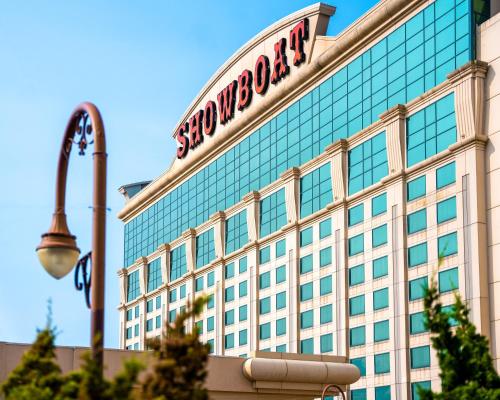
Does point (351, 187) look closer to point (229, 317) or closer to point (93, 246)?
point (229, 317)

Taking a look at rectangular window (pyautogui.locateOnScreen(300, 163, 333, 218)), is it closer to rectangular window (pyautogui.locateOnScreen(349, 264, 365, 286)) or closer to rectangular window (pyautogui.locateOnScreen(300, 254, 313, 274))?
rectangular window (pyautogui.locateOnScreen(300, 254, 313, 274))

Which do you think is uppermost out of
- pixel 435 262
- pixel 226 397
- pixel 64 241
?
pixel 435 262

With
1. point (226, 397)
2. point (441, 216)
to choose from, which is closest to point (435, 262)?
point (441, 216)

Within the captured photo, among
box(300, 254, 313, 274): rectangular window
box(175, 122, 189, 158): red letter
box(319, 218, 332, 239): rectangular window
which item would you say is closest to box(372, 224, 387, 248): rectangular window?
box(319, 218, 332, 239): rectangular window

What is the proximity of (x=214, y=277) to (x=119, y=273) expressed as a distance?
27764 millimetres

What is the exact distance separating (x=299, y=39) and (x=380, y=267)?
72.1ft

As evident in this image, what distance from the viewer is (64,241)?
1650 cm

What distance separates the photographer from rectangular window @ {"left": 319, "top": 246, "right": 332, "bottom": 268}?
7025cm

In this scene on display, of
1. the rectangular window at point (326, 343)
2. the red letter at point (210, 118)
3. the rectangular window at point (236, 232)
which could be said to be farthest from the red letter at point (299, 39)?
the rectangular window at point (326, 343)

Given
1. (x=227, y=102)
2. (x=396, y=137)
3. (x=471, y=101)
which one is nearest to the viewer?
(x=471, y=101)

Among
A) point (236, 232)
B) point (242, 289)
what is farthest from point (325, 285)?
point (236, 232)

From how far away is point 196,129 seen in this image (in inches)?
3733

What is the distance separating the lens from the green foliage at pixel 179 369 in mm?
15344

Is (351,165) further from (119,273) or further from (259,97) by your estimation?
(119,273)
